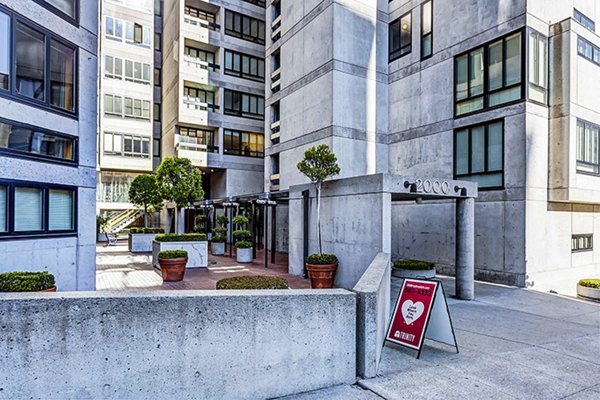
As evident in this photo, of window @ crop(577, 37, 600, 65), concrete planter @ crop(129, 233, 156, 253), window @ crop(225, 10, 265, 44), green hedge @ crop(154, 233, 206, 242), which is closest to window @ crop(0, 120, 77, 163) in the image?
green hedge @ crop(154, 233, 206, 242)

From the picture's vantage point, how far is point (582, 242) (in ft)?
54.4

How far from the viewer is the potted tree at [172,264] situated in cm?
1305

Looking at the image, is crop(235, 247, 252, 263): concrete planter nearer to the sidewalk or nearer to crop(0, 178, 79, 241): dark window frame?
crop(0, 178, 79, 241): dark window frame

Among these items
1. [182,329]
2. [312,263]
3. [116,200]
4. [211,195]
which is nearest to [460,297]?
[312,263]

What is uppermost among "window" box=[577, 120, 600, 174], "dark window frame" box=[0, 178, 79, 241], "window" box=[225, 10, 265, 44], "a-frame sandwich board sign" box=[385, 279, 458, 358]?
"window" box=[225, 10, 265, 44]

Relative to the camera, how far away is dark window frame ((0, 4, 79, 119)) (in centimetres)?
922

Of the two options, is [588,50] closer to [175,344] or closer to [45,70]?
[175,344]

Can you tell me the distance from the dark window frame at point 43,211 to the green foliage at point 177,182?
5.92 meters

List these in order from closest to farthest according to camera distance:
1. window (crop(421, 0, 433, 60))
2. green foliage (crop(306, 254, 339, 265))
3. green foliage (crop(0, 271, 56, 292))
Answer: green foliage (crop(0, 271, 56, 292)) < green foliage (crop(306, 254, 339, 265)) < window (crop(421, 0, 433, 60))

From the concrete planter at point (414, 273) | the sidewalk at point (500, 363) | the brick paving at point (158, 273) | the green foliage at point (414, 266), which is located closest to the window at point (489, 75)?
the green foliage at point (414, 266)

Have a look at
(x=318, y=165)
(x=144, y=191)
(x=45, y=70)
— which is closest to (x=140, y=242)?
(x=144, y=191)

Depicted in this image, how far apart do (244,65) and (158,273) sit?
21.3 metres

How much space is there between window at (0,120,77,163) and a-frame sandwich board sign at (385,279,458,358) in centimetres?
976

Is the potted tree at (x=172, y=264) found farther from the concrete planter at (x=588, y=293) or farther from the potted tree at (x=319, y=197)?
the concrete planter at (x=588, y=293)
